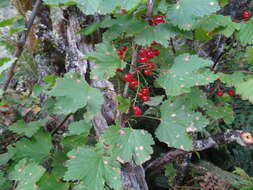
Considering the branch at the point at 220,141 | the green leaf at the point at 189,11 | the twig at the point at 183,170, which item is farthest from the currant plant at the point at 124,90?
the twig at the point at 183,170

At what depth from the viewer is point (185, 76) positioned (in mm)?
962

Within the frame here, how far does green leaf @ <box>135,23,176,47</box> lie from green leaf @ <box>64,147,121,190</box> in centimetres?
51

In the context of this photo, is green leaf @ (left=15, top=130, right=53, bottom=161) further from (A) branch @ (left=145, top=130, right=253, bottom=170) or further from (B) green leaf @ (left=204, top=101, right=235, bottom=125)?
(B) green leaf @ (left=204, top=101, right=235, bottom=125)

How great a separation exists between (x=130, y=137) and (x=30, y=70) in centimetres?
168

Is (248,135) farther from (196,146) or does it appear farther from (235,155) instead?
(235,155)

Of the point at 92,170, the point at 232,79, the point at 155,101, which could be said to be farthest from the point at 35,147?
the point at 232,79

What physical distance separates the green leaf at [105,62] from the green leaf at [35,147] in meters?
0.62

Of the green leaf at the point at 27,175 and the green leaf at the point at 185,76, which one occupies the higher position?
the green leaf at the point at 185,76

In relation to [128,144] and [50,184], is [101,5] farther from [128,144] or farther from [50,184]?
[50,184]

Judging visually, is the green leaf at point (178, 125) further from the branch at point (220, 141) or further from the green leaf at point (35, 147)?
the green leaf at point (35, 147)

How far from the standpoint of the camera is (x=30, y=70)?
7.64ft

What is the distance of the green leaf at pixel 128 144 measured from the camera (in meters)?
0.96

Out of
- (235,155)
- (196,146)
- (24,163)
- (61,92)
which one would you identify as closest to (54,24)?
(61,92)

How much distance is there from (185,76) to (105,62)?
320 millimetres
